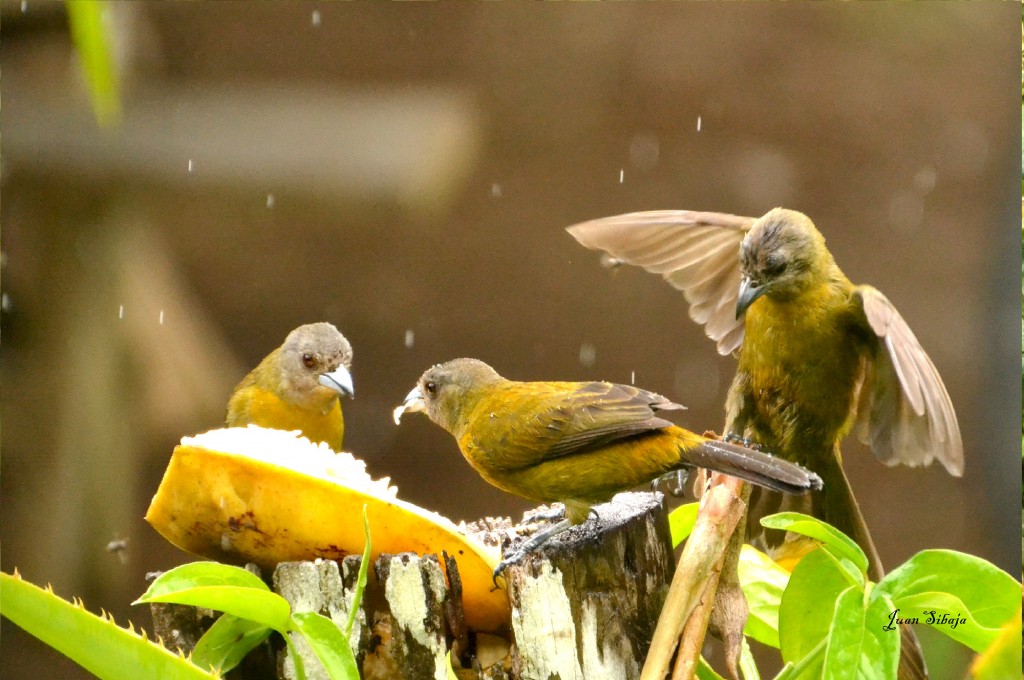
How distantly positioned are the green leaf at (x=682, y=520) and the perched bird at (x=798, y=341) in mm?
213

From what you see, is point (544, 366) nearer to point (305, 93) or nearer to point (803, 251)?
point (305, 93)

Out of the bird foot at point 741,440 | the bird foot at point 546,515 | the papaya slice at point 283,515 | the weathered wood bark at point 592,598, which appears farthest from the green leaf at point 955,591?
the bird foot at point 546,515

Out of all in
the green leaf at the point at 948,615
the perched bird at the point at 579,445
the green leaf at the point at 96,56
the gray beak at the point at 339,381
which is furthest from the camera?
the gray beak at the point at 339,381

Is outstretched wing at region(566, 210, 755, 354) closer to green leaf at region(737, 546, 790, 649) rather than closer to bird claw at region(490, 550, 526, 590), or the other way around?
green leaf at region(737, 546, 790, 649)

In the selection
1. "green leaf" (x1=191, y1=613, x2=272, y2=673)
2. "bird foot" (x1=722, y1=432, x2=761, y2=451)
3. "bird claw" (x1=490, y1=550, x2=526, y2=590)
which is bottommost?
"green leaf" (x1=191, y1=613, x2=272, y2=673)

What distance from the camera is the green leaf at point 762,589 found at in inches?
69.1

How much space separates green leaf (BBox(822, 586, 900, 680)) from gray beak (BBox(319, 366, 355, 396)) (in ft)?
4.54

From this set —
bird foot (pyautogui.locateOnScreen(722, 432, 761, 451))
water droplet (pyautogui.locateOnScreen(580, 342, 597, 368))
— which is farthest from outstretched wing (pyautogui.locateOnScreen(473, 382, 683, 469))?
water droplet (pyautogui.locateOnScreen(580, 342, 597, 368))

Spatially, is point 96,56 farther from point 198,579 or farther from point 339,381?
point 198,579

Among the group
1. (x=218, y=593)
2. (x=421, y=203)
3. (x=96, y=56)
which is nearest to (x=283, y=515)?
(x=218, y=593)

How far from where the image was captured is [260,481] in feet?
4.72

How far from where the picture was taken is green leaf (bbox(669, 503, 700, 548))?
1729 millimetres

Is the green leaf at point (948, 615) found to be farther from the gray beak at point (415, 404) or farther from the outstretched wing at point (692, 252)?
the gray beak at point (415, 404)

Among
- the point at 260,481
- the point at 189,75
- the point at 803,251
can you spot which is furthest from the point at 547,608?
the point at 189,75
